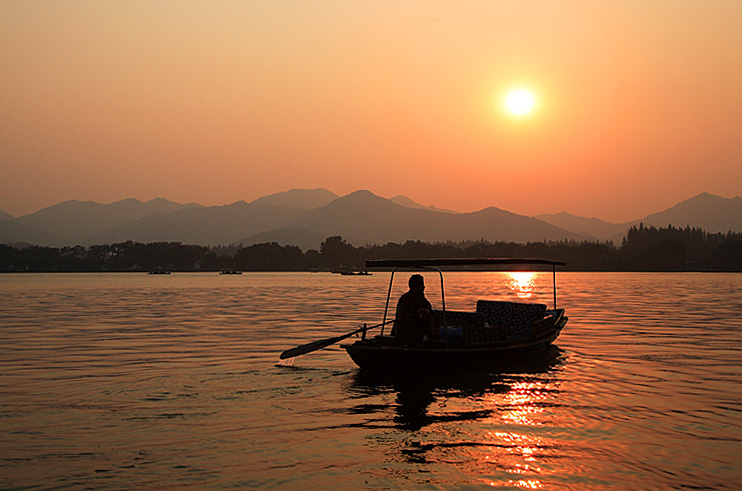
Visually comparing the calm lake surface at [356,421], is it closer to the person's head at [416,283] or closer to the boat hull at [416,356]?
the boat hull at [416,356]

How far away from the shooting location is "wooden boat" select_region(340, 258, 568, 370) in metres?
20.5

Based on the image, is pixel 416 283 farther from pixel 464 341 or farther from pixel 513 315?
pixel 513 315

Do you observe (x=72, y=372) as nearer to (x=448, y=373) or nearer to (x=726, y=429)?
(x=448, y=373)

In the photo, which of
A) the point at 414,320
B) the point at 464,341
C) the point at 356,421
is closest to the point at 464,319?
the point at 464,341

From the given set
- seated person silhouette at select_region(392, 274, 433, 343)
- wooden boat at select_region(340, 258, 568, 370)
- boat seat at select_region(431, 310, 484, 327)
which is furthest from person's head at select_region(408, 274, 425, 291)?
boat seat at select_region(431, 310, 484, 327)

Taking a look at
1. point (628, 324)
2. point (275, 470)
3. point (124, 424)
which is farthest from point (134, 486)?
point (628, 324)

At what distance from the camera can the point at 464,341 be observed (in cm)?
2164

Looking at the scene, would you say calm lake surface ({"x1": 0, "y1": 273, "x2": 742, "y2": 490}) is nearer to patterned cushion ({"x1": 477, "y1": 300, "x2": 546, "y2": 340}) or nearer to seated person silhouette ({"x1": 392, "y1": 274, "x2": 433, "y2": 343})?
seated person silhouette ({"x1": 392, "y1": 274, "x2": 433, "y2": 343})

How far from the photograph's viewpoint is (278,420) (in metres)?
15.4

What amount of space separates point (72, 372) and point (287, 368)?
7160mm

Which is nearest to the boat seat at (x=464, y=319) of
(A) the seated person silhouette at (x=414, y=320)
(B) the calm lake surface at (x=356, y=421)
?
(B) the calm lake surface at (x=356, y=421)

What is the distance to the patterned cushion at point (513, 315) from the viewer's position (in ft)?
89.4

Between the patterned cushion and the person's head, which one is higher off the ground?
the person's head

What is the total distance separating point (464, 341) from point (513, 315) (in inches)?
267
